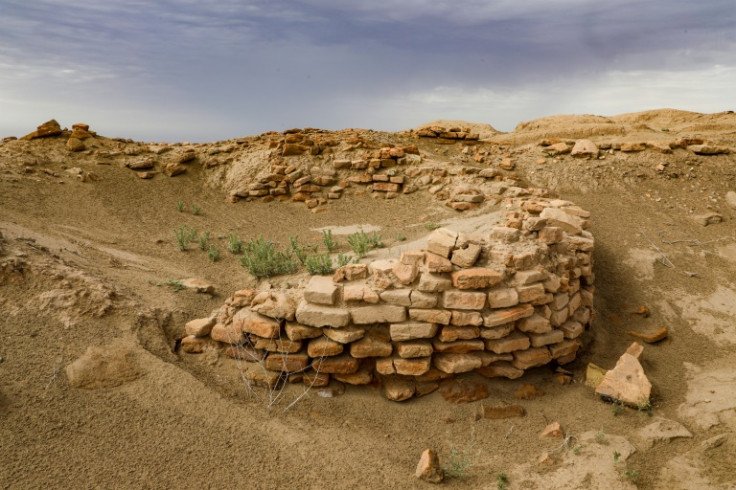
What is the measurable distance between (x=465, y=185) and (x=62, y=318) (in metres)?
6.02

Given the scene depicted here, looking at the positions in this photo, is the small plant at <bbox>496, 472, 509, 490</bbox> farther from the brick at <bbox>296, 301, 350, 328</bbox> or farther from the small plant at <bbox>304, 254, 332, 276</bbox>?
the small plant at <bbox>304, 254, 332, 276</bbox>

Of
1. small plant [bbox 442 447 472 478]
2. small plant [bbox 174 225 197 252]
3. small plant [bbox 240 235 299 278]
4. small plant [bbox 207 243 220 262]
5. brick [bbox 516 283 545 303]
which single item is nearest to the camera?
small plant [bbox 442 447 472 478]

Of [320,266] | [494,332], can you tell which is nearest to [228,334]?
[320,266]

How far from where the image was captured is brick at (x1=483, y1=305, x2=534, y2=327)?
3693 mm

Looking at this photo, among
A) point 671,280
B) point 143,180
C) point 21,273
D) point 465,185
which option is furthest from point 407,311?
point 143,180

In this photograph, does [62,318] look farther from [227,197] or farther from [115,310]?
[227,197]

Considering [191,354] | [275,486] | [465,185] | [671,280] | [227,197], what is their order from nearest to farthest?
[275,486]
[191,354]
[671,280]
[465,185]
[227,197]

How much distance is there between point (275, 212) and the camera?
27.1 ft

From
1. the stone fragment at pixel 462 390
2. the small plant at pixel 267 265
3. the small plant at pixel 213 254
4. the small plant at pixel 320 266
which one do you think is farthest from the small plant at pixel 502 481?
the small plant at pixel 213 254

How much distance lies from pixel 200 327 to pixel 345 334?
4.29ft

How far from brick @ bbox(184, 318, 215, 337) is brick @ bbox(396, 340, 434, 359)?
168 centimetres

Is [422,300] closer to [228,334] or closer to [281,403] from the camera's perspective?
[281,403]

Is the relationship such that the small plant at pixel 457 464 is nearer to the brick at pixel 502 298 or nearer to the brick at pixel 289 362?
the brick at pixel 502 298

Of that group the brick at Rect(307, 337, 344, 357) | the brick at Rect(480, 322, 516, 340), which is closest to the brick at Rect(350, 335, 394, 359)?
the brick at Rect(307, 337, 344, 357)
